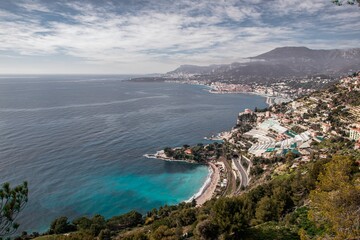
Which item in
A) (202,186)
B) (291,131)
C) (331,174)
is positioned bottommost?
(202,186)

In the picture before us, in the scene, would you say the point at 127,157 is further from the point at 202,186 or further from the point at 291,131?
the point at 291,131

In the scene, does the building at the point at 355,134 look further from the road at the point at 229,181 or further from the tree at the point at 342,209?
the tree at the point at 342,209

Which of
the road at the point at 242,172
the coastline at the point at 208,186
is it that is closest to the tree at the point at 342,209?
the coastline at the point at 208,186

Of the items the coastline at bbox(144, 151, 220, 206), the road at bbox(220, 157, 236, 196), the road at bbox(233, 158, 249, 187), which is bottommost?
the coastline at bbox(144, 151, 220, 206)

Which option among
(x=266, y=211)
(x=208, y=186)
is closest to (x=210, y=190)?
(x=208, y=186)

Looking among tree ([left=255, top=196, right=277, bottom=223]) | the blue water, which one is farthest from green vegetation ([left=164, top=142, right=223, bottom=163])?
→ tree ([left=255, top=196, right=277, bottom=223])

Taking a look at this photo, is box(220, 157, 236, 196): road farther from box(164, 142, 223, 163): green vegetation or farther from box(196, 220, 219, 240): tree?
box(196, 220, 219, 240): tree

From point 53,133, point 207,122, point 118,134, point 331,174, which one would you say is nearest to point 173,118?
point 207,122

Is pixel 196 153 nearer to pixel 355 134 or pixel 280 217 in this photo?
pixel 355 134
